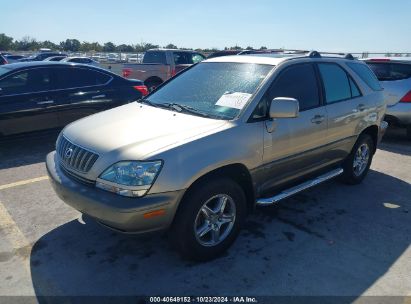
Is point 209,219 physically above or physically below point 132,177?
below

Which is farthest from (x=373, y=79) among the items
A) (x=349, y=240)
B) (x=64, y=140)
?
(x=64, y=140)

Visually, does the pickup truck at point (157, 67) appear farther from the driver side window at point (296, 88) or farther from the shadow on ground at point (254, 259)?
the shadow on ground at point (254, 259)

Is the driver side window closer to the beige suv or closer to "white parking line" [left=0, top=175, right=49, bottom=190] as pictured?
the beige suv

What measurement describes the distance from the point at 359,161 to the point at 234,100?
8.75ft

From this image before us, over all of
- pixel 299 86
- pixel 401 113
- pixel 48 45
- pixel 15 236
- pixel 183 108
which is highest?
pixel 48 45

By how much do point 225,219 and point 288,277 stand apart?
73 centimetres

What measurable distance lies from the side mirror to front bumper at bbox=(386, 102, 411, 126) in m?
5.08

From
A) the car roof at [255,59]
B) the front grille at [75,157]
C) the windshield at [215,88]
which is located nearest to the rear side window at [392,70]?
the car roof at [255,59]

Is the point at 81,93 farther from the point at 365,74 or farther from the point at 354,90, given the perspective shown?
the point at 365,74

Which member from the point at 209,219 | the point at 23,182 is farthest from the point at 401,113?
the point at 23,182

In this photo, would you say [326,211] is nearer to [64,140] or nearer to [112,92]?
[64,140]

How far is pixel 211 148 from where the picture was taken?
3066 mm

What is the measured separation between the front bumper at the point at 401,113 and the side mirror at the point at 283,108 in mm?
5085

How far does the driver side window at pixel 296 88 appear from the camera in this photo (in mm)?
3592
